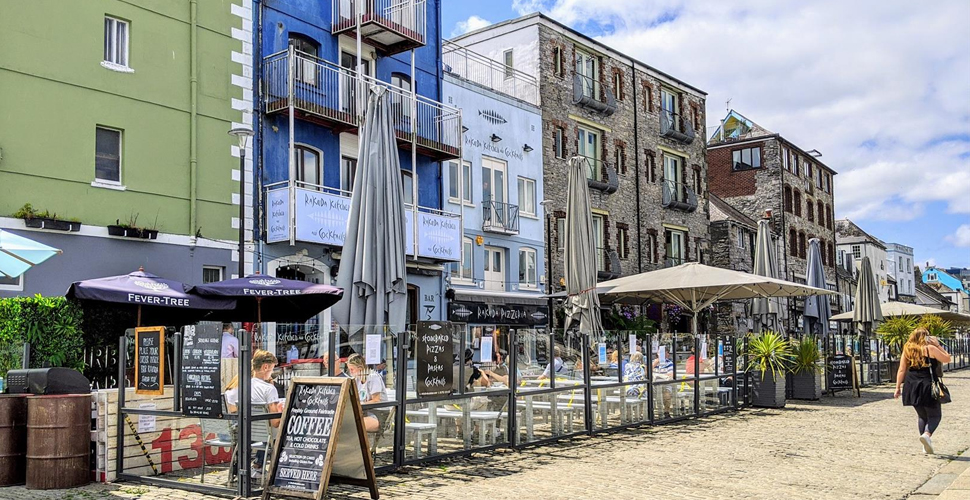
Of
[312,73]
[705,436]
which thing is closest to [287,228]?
[312,73]

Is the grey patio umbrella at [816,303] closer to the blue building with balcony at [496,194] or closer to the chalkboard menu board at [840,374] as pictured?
the chalkboard menu board at [840,374]

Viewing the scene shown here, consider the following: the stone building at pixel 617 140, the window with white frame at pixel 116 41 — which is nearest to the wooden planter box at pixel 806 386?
the stone building at pixel 617 140

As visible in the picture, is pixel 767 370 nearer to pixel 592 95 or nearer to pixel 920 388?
pixel 920 388

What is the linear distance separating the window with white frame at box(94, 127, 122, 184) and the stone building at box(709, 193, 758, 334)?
28635mm

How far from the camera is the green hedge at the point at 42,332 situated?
1155 cm

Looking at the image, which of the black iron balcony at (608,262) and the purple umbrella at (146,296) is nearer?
the purple umbrella at (146,296)

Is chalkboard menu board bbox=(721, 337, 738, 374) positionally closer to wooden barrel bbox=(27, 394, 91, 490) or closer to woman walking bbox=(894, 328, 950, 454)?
woman walking bbox=(894, 328, 950, 454)

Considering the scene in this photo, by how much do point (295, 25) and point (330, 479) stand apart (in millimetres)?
14792

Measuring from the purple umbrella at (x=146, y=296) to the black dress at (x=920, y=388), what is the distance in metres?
9.76

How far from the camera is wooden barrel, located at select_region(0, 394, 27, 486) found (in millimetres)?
9453

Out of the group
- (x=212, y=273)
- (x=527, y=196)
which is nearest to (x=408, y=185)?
(x=527, y=196)

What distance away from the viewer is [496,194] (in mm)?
28000

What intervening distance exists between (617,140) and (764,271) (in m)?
10.0

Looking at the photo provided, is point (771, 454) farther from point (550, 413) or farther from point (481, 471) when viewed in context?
point (481, 471)
